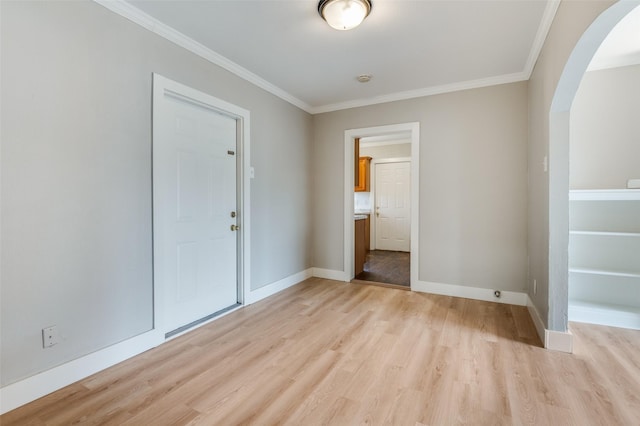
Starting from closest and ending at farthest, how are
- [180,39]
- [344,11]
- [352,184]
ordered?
[344,11], [180,39], [352,184]

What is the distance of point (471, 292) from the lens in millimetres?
3520

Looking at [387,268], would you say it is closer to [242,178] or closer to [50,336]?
[242,178]

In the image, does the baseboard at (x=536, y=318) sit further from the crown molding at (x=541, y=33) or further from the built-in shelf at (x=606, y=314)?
the crown molding at (x=541, y=33)

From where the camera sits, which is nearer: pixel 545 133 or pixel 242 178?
pixel 545 133

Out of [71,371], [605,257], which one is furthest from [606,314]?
[71,371]

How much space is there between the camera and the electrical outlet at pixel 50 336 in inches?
68.4

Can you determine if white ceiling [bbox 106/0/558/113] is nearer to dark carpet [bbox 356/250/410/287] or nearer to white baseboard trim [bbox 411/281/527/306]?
white baseboard trim [bbox 411/281/527/306]

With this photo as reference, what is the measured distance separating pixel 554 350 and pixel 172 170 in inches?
136

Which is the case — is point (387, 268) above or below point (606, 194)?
below

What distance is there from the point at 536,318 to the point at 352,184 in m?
2.64

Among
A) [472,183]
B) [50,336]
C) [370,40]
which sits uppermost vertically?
[370,40]

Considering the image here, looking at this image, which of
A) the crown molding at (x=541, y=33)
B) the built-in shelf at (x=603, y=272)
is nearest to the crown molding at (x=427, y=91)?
the crown molding at (x=541, y=33)

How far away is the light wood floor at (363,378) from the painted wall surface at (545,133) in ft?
1.26

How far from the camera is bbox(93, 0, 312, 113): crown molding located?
6.84 ft
